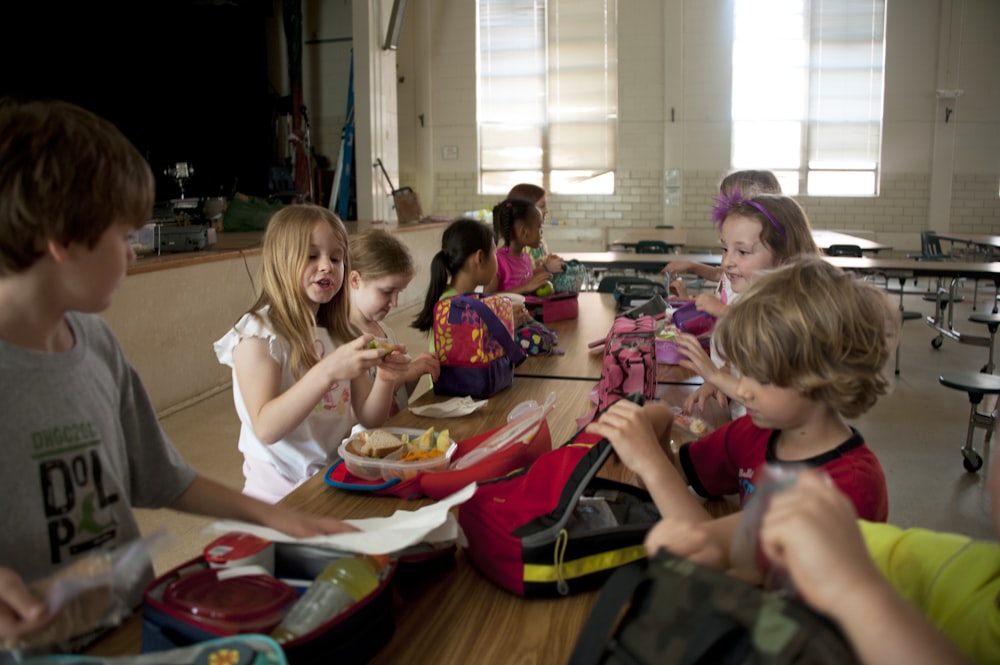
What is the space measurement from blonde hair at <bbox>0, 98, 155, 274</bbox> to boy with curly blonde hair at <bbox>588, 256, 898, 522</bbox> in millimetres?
782

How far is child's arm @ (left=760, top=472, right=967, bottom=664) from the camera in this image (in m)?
0.67

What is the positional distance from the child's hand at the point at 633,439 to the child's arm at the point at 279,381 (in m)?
0.63

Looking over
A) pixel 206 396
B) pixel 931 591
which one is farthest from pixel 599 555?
pixel 206 396

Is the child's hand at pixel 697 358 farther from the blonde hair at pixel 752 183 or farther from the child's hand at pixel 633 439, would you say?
the blonde hair at pixel 752 183

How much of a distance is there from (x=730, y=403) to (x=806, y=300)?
48.2 inches

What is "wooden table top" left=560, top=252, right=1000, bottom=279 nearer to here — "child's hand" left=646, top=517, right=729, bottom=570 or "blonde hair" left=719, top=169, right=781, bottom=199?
"blonde hair" left=719, top=169, right=781, bottom=199

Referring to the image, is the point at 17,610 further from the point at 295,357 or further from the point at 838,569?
the point at 295,357

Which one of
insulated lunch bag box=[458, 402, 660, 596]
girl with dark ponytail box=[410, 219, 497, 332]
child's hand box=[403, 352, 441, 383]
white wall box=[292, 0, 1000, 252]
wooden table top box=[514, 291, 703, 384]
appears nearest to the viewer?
insulated lunch bag box=[458, 402, 660, 596]

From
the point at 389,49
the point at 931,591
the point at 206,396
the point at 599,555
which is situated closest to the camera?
the point at 931,591

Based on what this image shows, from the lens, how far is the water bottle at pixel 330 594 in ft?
3.20

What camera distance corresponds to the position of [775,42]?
10.6 metres

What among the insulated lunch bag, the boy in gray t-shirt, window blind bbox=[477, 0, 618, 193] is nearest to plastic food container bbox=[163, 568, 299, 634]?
the boy in gray t-shirt

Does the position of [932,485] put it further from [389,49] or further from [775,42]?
[775,42]

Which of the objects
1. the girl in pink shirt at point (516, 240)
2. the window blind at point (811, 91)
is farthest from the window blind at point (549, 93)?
the girl in pink shirt at point (516, 240)
